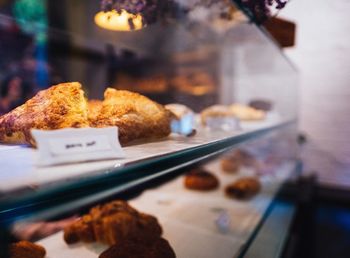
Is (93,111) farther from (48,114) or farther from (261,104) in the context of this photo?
(261,104)

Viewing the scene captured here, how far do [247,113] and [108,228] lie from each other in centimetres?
97

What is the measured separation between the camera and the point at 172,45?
2.02 m

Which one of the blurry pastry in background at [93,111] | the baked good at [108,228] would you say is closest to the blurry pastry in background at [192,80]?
the baked good at [108,228]

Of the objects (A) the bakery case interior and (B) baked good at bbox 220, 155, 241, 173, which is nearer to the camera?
(A) the bakery case interior

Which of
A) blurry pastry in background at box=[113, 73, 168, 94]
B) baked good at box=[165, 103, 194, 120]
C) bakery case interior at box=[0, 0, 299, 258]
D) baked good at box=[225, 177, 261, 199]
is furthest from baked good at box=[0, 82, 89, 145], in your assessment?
baked good at box=[225, 177, 261, 199]

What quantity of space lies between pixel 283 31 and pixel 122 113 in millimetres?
745

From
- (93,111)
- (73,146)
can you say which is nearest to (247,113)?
(93,111)

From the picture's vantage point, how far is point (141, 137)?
563mm

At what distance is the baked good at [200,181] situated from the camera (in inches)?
58.9

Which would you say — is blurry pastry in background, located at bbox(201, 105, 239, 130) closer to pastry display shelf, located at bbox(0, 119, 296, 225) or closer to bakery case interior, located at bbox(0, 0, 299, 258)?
bakery case interior, located at bbox(0, 0, 299, 258)

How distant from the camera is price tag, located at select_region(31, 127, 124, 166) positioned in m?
0.32

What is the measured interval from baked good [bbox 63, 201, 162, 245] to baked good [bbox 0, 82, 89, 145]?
1.18ft

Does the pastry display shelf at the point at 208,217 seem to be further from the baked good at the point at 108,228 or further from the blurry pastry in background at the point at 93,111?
the blurry pastry in background at the point at 93,111

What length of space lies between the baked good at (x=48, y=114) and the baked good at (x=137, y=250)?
13.2 inches
